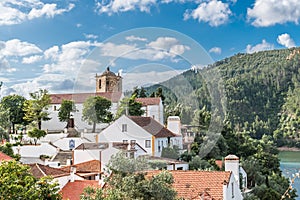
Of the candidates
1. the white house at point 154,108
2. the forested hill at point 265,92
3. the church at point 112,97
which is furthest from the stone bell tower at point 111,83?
the forested hill at point 265,92

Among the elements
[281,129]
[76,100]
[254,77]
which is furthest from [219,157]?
[254,77]

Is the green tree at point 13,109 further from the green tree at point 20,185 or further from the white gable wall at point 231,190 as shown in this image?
the green tree at point 20,185

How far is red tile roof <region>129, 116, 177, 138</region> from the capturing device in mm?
7684

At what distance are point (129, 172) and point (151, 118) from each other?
163cm

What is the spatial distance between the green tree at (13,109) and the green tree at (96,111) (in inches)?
1049

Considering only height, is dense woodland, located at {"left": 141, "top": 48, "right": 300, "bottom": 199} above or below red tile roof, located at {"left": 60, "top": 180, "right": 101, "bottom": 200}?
above

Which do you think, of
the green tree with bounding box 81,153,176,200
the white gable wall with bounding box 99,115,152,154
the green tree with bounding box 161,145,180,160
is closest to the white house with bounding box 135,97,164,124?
the white gable wall with bounding box 99,115,152,154

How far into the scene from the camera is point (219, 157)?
22.4 meters

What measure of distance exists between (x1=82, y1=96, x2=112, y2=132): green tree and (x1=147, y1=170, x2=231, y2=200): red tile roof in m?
2.60

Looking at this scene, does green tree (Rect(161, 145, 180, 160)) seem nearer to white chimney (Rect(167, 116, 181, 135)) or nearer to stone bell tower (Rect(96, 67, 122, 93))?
white chimney (Rect(167, 116, 181, 135))


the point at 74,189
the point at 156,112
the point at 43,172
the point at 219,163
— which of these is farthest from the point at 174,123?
the point at 219,163

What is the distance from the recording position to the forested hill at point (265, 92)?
51778 millimetres

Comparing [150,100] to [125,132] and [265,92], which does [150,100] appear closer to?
[125,132]

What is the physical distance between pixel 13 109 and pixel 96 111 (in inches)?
1182
